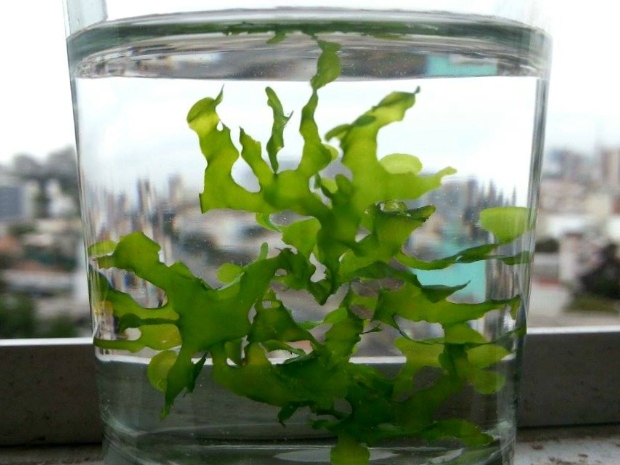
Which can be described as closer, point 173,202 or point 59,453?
point 173,202

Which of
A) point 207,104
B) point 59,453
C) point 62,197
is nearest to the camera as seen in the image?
point 207,104

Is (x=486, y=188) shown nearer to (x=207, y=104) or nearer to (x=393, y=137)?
(x=393, y=137)

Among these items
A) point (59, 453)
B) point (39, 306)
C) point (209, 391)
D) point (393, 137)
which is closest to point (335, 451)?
point (209, 391)
